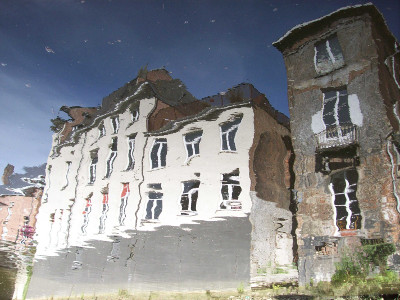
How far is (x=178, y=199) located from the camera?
1489 centimetres

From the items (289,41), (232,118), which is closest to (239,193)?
(232,118)

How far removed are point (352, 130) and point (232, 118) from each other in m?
5.37

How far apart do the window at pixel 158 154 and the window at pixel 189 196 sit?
2.31m

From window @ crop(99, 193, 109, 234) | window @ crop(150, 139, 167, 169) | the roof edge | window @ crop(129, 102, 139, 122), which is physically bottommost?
window @ crop(99, 193, 109, 234)

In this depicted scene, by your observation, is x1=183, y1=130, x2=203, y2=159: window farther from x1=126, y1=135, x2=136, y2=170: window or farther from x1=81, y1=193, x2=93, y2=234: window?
x1=81, y1=193, x2=93, y2=234: window

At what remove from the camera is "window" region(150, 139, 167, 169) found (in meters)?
16.7

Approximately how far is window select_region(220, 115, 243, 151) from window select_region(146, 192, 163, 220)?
4.51 m

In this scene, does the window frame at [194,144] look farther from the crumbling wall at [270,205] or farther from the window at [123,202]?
the window at [123,202]

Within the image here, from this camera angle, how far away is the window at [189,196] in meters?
14.3

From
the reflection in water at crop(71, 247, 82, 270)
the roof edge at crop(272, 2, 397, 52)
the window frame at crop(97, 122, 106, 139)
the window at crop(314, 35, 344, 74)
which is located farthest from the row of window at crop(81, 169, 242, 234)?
the roof edge at crop(272, 2, 397, 52)

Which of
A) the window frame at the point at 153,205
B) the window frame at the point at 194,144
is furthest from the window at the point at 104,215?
the window frame at the point at 194,144

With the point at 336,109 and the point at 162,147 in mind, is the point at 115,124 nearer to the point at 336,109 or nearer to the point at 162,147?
the point at 162,147

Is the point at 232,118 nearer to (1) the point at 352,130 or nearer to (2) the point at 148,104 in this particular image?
(1) the point at 352,130

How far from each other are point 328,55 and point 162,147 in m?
9.61
